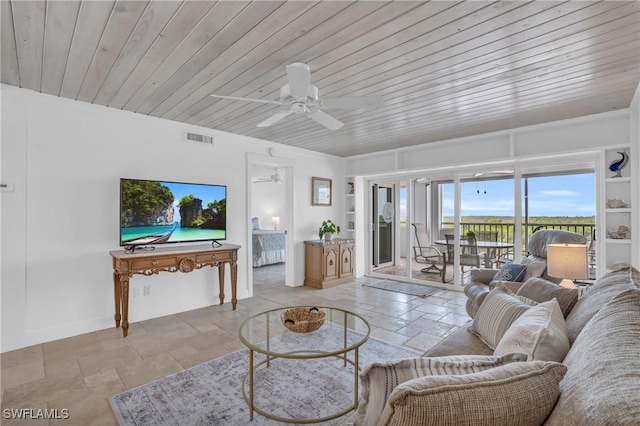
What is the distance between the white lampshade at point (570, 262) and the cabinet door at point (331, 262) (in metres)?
3.36

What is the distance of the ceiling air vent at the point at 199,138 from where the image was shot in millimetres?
4094

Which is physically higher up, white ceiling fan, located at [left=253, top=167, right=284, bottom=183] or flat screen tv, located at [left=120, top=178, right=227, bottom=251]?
white ceiling fan, located at [left=253, top=167, right=284, bottom=183]

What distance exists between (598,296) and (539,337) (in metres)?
0.60

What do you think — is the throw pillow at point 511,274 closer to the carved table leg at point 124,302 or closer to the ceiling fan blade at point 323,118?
the ceiling fan blade at point 323,118

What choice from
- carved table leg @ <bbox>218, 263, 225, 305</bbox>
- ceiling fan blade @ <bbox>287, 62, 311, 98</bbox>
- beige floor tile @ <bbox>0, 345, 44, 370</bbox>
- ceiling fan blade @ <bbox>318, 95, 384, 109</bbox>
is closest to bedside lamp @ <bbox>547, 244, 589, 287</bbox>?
ceiling fan blade @ <bbox>318, 95, 384, 109</bbox>

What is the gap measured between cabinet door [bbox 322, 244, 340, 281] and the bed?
7.39 feet

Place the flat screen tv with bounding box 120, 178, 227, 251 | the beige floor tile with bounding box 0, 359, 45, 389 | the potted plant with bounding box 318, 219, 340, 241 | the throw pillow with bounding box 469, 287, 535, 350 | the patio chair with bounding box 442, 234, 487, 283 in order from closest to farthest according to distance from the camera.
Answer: the throw pillow with bounding box 469, 287, 535, 350, the beige floor tile with bounding box 0, 359, 45, 389, the flat screen tv with bounding box 120, 178, 227, 251, the patio chair with bounding box 442, 234, 487, 283, the potted plant with bounding box 318, 219, 340, 241

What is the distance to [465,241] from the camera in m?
5.09

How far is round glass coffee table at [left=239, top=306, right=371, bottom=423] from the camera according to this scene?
2.01m

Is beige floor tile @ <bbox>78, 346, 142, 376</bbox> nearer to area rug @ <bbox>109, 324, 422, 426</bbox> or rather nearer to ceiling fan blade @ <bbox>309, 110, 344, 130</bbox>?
area rug @ <bbox>109, 324, 422, 426</bbox>

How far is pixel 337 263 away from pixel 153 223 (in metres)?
3.08

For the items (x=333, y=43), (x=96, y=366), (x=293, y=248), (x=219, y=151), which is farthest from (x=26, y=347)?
(x=333, y=43)

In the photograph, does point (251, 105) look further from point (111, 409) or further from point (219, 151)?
point (111, 409)

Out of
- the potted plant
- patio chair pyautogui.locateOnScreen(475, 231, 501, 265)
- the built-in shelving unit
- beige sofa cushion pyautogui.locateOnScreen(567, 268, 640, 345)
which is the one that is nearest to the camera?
beige sofa cushion pyautogui.locateOnScreen(567, 268, 640, 345)
